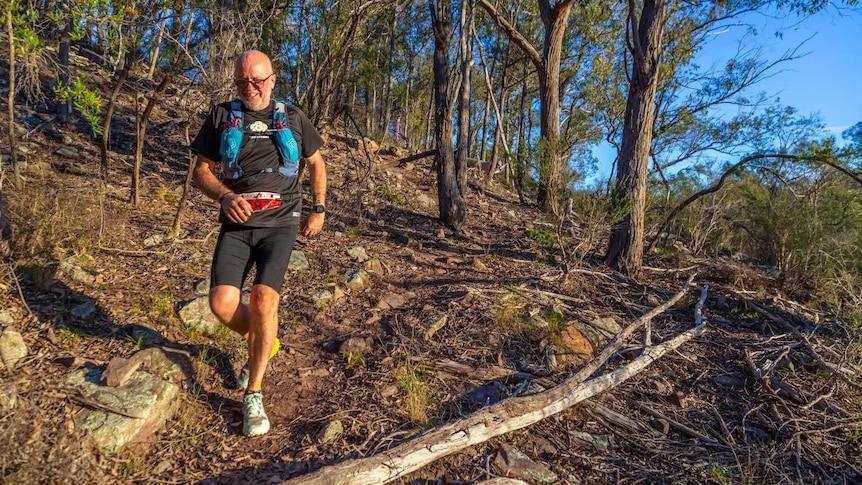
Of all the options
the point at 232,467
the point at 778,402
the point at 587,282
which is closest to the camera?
the point at 232,467

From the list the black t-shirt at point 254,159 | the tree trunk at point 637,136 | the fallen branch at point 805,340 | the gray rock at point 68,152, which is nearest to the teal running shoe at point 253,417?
the black t-shirt at point 254,159

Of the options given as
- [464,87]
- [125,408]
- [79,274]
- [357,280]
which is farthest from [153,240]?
[464,87]

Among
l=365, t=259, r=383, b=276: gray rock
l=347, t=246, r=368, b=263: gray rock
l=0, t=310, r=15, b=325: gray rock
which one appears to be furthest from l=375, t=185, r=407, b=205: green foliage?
l=0, t=310, r=15, b=325: gray rock

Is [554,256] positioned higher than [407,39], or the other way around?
[407,39]

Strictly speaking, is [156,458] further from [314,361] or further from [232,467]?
[314,361]

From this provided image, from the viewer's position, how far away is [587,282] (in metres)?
5.06

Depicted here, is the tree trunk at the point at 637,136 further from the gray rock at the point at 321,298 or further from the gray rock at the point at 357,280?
the gray rock at the point at 321,298

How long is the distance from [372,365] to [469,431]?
0.97 m

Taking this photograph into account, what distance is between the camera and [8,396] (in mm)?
2115

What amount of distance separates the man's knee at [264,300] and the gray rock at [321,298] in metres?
1.34

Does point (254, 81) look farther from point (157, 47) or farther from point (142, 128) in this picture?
point (142, 128)

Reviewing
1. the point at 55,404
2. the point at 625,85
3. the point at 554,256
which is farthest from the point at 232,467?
the point at 625,85

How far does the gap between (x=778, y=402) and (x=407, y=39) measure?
63.0 ft

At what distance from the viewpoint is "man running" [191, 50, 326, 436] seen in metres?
2.50
